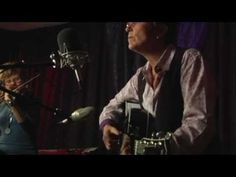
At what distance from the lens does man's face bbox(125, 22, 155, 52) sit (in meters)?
2.60

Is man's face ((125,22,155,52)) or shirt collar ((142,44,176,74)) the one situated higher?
man's face ((125,22,155,52))

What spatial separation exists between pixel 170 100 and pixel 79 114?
48 centimetres

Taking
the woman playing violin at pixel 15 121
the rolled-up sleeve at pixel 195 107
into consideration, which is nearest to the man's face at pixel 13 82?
the woman playing violin at pixel 15 121

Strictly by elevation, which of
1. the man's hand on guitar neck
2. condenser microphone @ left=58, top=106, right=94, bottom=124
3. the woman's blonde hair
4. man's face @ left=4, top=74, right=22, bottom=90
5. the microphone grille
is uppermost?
the microphone grille

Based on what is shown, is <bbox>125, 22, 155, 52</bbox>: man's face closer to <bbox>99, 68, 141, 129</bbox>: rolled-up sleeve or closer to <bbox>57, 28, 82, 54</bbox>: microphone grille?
<bbox>99, 68, 141, 129</bbox>: rolled-up sleeve

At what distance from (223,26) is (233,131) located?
0.56 metres

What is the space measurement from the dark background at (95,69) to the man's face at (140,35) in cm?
4

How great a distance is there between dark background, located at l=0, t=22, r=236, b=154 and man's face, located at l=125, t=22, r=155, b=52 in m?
0.04

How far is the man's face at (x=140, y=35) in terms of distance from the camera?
2.60 metres

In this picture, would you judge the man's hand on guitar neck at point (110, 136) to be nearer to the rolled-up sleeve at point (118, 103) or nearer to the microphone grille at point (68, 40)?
the rolled-up sleeve at point (118, 103)

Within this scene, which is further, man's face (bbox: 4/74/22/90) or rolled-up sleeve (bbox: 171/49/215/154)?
man's face (bbox: 4/74/22/90)

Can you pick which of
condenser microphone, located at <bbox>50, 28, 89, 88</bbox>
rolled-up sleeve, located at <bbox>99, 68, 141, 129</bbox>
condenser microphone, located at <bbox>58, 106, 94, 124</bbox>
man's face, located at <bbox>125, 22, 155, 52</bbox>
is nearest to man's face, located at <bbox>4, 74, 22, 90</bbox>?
condenser microphone, located at <bbox>50, 28, 89, 88</bbox>

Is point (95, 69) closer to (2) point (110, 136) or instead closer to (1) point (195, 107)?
(2) point (110, 136)

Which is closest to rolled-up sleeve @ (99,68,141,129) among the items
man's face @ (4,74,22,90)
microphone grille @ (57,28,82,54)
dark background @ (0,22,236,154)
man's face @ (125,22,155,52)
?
dark background @ (0,22,236,154)
